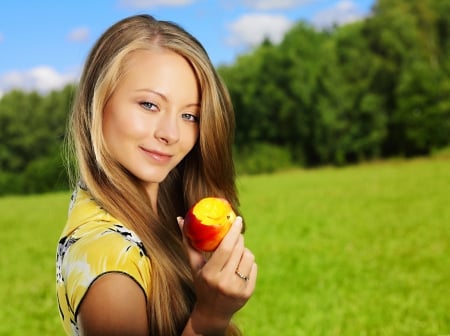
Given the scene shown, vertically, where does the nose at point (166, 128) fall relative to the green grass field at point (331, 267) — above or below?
above

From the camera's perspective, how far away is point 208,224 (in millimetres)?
1588

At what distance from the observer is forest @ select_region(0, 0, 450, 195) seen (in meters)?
41.2

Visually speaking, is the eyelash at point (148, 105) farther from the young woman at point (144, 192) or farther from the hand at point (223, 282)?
the hand at point (223, 282)

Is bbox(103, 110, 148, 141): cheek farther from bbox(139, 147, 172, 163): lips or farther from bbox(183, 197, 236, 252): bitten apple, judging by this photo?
bbox(183, 197, 236, 252): bitten apple

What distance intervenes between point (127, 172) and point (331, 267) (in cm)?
686

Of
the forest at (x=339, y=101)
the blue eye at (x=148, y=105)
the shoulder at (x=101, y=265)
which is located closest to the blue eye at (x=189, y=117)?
the blue eye at (x=148, y=105)

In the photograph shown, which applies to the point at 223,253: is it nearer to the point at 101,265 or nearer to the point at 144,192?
the point at 101,265

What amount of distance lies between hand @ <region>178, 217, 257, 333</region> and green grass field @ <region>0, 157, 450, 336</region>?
1.13m

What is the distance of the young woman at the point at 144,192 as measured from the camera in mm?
1412

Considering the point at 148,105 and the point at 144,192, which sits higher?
the point at 148,105

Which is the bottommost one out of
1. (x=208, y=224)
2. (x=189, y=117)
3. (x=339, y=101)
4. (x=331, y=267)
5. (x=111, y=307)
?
(x=339, y=101)

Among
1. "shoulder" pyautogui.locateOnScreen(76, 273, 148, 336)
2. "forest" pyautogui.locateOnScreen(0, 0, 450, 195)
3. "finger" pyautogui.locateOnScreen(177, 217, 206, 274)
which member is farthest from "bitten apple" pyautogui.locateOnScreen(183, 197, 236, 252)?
"forest" pyautogui.locateOnScreen(0, 0, 450, 195)

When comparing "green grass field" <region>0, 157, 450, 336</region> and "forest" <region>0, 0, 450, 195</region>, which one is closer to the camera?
"green grass field" <region>0, 157, 450, 336</region>

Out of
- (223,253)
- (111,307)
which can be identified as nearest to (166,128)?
(223,253)
